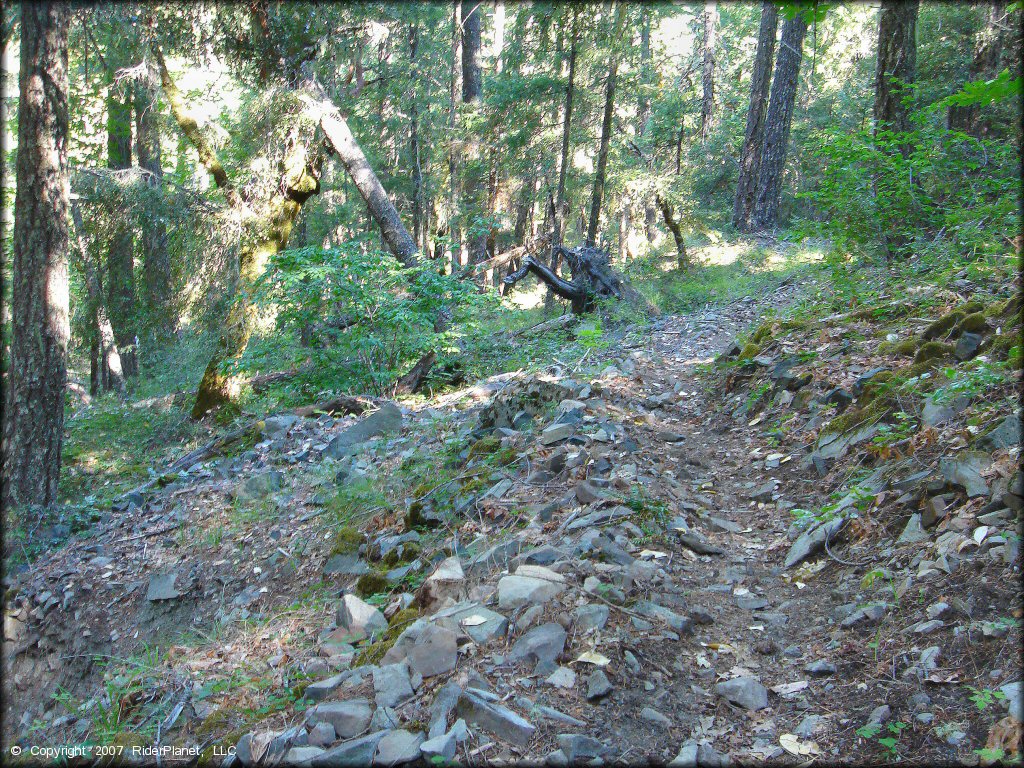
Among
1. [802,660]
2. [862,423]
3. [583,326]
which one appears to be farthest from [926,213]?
[802,660]

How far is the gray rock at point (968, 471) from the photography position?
10.7 feet

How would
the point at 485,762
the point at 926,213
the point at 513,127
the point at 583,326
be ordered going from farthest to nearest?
1. the point at 513,127
2. the point at 583,326
3. the point at 926,213
4. the point at 485,762

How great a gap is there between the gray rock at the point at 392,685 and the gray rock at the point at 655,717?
3.27ft

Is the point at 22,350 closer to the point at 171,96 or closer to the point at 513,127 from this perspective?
the point at 171,96

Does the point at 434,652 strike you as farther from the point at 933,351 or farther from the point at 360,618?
the point at 933,351

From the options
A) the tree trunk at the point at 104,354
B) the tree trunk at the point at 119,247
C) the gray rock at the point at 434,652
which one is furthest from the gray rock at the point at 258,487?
the tree trunk at the point at 104,354

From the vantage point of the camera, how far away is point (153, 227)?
1141cm

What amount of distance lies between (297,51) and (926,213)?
31.2 ft

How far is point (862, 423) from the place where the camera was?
15.0ft

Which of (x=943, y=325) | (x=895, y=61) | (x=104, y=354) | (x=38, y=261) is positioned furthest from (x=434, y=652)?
(x=104, y=354)

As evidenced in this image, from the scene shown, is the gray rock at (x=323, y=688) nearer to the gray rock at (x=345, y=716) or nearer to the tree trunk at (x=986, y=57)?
the gray rock at (x=345, y=716)

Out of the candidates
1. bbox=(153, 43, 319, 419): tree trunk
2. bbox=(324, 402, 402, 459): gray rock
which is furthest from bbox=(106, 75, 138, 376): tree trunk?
bbox=(324, 402, 402, 459): gray rock

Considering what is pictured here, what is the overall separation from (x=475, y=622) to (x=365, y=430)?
4.66 metres

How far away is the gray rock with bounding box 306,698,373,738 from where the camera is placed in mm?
2736
